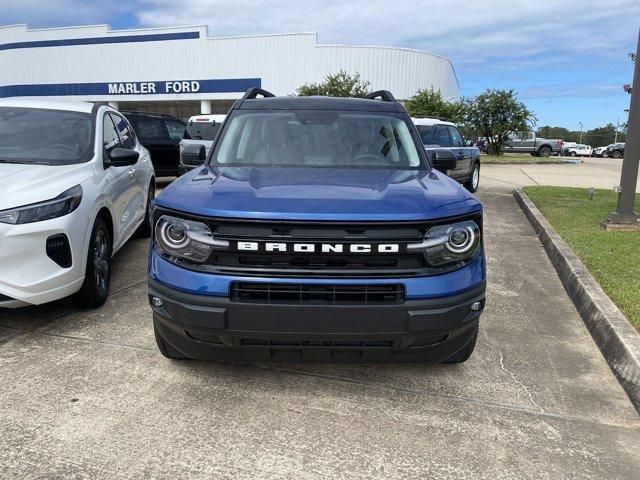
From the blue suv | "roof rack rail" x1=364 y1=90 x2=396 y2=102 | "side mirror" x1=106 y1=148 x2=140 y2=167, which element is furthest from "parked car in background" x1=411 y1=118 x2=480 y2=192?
the blue suv

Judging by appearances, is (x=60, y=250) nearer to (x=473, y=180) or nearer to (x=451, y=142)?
(x=451, y=142)

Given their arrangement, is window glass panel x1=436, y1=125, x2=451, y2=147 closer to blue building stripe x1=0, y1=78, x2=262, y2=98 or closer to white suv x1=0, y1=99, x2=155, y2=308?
white suv x1=0, y1=99, x2=155, y2=308

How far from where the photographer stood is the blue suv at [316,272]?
264 cm

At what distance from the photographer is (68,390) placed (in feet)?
10.4

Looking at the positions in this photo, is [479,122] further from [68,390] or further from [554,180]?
[68,390]

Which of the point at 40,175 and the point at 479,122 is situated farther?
the point at 479,122

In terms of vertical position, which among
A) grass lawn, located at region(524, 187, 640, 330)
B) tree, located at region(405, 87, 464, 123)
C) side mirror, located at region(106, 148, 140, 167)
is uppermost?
tree, located at region(405, 87, 464, 123)

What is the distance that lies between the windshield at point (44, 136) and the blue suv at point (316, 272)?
2121 mm

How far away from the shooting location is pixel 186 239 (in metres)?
2.76

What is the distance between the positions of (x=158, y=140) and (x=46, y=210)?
8738mm

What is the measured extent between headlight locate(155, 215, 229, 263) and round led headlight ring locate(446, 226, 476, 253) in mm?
1177

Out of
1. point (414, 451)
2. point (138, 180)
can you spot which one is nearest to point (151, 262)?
point (414, 451)

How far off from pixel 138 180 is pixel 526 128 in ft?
86.9

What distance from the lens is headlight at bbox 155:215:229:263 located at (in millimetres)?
2719
